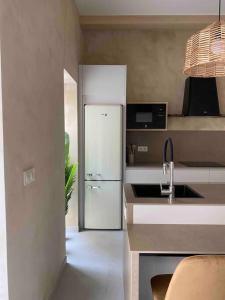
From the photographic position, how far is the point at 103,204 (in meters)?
4.11

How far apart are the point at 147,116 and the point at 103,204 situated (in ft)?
4.95

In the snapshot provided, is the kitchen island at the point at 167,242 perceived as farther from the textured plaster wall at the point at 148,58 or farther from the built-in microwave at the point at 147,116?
the textured plaster wall at the point at 148,58

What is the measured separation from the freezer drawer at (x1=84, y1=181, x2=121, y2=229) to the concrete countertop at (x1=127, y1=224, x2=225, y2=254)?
85.8 inches

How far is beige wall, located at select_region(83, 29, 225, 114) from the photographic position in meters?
4.52

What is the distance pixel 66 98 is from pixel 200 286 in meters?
3.25

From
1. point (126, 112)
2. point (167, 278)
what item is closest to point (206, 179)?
point (126, 112)

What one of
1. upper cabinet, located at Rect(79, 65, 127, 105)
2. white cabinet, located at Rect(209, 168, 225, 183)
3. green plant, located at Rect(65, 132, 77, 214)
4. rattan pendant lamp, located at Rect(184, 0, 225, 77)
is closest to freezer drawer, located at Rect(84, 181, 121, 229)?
green plant, located at Rect(65, 132, 77, 214)

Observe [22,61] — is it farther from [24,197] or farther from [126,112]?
[126,112]

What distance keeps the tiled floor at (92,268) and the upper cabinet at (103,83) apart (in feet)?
6.42

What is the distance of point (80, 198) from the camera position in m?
4.11

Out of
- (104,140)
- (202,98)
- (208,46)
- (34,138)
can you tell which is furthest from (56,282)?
(202,98)

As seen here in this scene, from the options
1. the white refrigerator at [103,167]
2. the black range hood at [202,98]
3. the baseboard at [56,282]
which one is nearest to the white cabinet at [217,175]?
the black range hood at [202,98]

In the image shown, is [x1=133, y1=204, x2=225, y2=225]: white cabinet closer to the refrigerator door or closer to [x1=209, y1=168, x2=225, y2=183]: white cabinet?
the refrigerator door

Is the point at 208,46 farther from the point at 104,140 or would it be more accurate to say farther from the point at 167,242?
the point at 104,140
